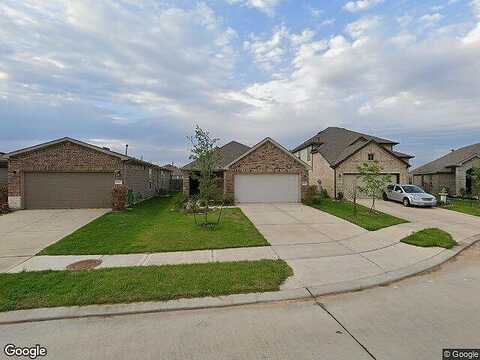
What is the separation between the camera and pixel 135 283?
5.46 meters

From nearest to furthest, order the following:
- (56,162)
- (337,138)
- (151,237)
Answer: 1. (151,237)
2. (56,162)
3. (337,138)

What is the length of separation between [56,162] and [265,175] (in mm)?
13368

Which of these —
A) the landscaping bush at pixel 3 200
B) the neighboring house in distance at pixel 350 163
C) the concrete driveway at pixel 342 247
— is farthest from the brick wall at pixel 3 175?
the neighboring house in distance at pixel 350 163

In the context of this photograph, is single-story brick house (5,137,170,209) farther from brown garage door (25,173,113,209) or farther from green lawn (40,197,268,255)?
green lawn (40,197,268,255)

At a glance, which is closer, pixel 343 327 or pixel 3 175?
pixel 343 327

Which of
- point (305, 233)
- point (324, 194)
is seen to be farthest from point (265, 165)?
point (305, 233)

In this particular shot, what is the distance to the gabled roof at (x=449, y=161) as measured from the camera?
85.6 feet

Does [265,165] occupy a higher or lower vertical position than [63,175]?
higher

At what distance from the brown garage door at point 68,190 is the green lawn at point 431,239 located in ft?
52.0

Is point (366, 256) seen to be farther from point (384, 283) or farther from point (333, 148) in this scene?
point (333, 148)

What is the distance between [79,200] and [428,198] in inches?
858

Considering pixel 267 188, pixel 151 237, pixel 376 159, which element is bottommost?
pixel 151 237

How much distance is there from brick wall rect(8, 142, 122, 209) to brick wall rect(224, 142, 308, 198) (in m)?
7.38

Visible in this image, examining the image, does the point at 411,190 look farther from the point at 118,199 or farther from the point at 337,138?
the point at 118,199
